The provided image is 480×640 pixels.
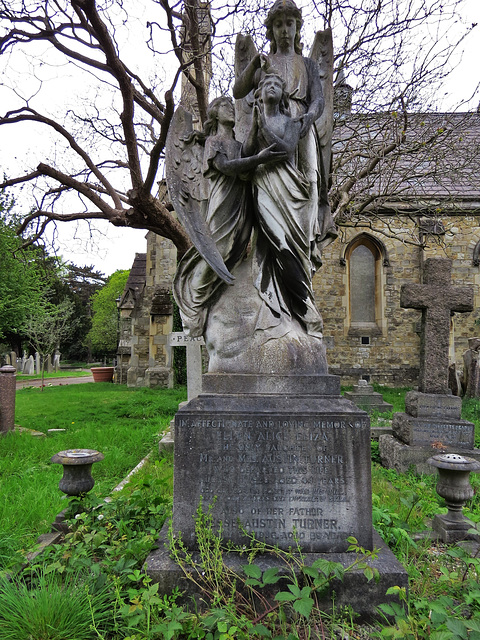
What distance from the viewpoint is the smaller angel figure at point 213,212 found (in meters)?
2.65

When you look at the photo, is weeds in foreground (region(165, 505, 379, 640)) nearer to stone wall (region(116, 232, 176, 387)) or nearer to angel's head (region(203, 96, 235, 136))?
angel's head (region(203, 96, 235, 136))

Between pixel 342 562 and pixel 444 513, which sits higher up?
pixel 342 562

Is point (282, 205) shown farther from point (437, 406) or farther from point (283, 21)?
point (437, 406)

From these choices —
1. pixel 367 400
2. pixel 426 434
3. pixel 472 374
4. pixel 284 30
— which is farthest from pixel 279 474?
pixel 472 374

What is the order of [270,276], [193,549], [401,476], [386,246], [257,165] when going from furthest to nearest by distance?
1. [386,246]
2. [401,476]
3. [270,276]
4. [257,165]
5. [193,549]

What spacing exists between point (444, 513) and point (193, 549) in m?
2.42

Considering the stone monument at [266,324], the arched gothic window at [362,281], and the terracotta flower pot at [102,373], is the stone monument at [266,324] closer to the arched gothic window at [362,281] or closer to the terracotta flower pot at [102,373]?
the arched gothic window at [362,281]

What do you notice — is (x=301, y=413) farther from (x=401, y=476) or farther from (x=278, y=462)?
(x=401, y=476)

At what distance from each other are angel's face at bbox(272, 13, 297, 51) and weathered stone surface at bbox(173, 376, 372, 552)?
99.9 inches

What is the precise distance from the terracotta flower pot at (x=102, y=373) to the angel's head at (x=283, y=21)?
1886 cm

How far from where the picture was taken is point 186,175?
282 centimetres

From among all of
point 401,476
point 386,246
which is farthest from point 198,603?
point 386,246

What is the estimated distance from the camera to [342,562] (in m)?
2.10

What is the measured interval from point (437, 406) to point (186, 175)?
199 inches
